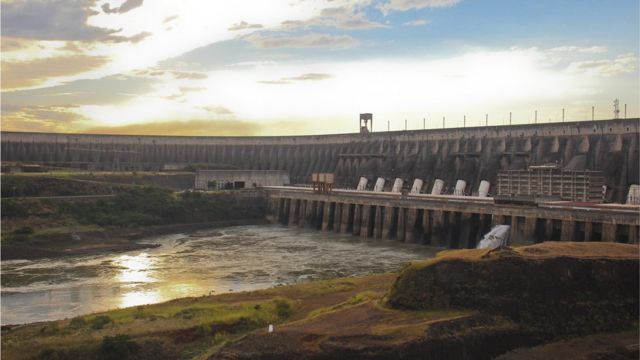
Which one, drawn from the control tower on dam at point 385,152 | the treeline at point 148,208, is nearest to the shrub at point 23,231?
the treeline at point 148,208

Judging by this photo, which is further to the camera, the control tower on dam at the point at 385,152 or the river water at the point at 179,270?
the control tower on dam at the point at 385,152

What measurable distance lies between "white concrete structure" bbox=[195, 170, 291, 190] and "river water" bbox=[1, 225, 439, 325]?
2581 centimetres

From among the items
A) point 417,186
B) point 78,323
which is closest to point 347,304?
point 78,323

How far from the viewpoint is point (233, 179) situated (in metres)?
88.4

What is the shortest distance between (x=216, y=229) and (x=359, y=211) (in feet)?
57.1

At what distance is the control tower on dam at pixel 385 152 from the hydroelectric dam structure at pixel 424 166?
0.52ft

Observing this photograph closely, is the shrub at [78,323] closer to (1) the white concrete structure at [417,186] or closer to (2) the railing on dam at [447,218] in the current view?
(2) the railing on dam at [447,218]

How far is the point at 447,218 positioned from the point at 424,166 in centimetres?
2912

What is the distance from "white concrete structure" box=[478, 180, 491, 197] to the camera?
6794 centimetres

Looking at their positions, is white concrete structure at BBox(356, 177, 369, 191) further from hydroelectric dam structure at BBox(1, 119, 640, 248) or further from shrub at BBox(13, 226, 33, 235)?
shrub at BBox(13, 226, 33, 235)

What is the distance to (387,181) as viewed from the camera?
85.2 m

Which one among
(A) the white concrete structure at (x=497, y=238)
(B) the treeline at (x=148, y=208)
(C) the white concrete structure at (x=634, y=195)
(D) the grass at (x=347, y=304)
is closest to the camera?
(D) the grass at (x=347, y=304)

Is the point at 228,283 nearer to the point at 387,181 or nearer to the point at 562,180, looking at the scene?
the point at 562,180

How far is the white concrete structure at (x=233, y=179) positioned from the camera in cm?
8662
